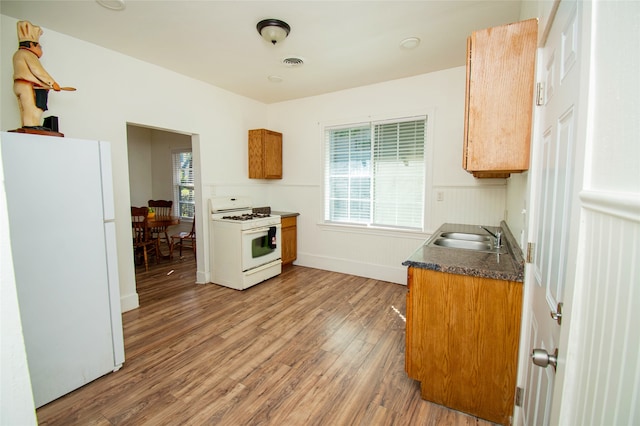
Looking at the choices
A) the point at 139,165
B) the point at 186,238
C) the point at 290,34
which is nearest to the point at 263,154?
the point at 290,34

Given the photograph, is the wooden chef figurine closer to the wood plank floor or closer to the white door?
the wood plank floor

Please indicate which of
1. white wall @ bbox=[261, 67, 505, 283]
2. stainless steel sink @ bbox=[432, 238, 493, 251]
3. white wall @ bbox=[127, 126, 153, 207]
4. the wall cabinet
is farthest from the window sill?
white wall @ bbox=[127, 126, 153, 207]

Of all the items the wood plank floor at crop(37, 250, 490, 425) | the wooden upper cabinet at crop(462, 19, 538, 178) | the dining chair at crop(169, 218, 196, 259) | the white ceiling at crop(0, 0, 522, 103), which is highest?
the white ceiling at crop(0, 0, 522, 103)

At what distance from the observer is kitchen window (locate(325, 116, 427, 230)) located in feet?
12.2

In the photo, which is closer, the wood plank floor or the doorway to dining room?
the wood plank floor

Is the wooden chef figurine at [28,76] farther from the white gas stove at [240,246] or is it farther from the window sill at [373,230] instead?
the window sill at [373,230]

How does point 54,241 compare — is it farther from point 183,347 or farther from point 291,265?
point 291,265

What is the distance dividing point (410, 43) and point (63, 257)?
338 centimetres

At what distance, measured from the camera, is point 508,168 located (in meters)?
1.53

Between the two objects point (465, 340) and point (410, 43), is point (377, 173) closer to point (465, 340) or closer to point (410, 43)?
point (410, 43)

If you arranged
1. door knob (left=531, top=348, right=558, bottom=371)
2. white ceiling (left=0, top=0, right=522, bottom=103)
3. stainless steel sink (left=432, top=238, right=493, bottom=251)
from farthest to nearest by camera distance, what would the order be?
stainless steel sink (left=432, top=238, right=493, bottom=251)
white ceiling (left=0, top=0, right=522, bottom=103)
door knob (left=531, top=348, right=558, bottom=371)

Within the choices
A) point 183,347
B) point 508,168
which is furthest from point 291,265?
point 508,168

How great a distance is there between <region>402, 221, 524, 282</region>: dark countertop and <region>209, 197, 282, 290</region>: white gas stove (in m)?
2.39

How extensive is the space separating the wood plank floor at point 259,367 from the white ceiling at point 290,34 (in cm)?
278
